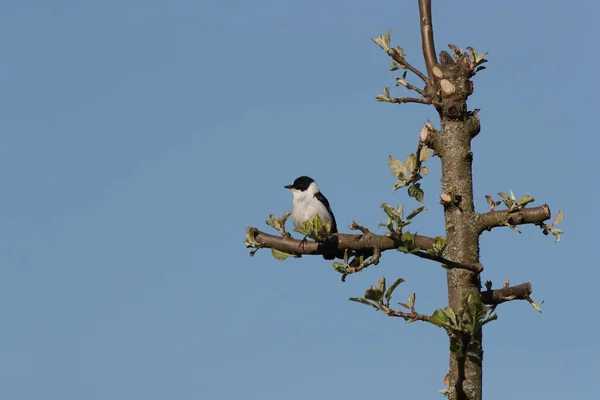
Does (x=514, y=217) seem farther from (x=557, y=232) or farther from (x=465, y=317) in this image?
(x=465, y=317)

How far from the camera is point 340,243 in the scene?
20.6ft

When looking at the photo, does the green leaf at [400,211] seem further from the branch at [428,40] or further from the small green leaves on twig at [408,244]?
the branch at [428,40]

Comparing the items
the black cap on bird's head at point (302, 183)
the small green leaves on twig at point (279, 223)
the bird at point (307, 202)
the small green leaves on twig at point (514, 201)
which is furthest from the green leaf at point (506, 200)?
the black cap on bird's head at point (302, 183)

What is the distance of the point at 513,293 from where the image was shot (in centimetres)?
617

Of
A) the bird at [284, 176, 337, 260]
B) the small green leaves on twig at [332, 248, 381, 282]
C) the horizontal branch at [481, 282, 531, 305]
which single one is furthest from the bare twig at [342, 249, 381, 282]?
the bird at [284, 176, 337, 260]

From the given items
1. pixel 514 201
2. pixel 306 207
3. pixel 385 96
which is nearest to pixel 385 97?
pixel 385 96

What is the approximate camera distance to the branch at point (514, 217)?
615 cm

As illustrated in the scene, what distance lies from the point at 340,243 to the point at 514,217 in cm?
124

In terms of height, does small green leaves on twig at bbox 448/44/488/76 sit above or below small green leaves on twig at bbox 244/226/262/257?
above

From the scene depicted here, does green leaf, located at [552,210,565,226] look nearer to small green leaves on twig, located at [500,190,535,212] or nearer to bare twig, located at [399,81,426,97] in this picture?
small green leaves on twig, located at [500,190,535,212]

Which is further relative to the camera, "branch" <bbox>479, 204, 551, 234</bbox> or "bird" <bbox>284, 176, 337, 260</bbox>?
"bird" <bbox>284, 176, 337, 260</bbox>

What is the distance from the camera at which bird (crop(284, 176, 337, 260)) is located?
41.2 feet

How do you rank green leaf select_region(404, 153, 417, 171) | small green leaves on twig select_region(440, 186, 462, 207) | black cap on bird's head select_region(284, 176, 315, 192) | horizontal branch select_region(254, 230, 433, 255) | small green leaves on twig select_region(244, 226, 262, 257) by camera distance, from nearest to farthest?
horizontal branch select_region(254, 230, 433, 255) → small green leaves on twig select_region(440, 186, 462, 207) → green leaf select_region(404, 153, 417, 171) → small green leaves on twig select_region(244, 226, 262, 257) → black cap on bird's head select_region(284, 176, 315, 192)

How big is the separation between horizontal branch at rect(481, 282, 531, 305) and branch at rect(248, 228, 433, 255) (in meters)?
0.66
